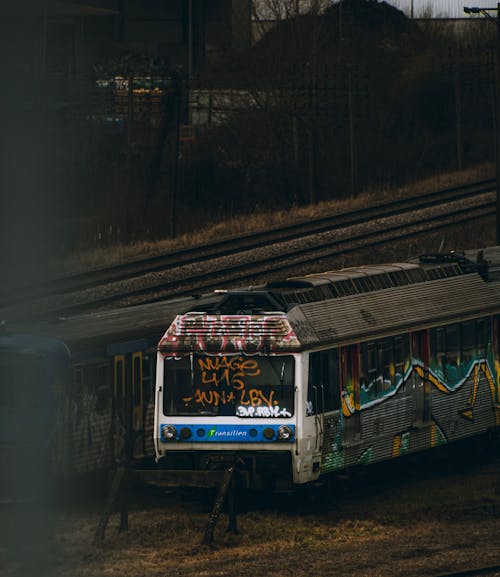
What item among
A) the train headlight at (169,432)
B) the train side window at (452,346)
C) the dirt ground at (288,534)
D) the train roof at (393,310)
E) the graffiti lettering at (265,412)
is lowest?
the dirt ground at (288,534)

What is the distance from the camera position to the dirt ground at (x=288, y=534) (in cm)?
1320

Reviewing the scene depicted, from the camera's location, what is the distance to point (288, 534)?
14.7 metres

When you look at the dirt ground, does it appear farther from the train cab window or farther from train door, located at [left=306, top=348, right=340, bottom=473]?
the train cab window

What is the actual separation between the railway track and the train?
22.5 ft

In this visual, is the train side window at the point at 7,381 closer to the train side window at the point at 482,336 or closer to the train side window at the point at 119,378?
the train side window at the point at 119,378

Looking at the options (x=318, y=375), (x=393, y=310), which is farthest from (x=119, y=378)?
(x=393, y=310)

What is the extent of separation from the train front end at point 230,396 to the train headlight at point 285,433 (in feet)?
0.04

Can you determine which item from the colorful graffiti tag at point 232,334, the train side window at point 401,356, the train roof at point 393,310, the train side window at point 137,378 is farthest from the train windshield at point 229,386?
the train side window at point 401,356

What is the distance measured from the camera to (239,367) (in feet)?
50.8

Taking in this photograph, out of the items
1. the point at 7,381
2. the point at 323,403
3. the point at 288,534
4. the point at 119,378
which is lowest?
the point at 288,534

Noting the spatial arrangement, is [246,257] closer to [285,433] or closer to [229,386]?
[229,386]

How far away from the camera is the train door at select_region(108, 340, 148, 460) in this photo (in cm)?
1692

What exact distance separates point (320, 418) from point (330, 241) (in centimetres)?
1880

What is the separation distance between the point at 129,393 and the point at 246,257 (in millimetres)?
15550
